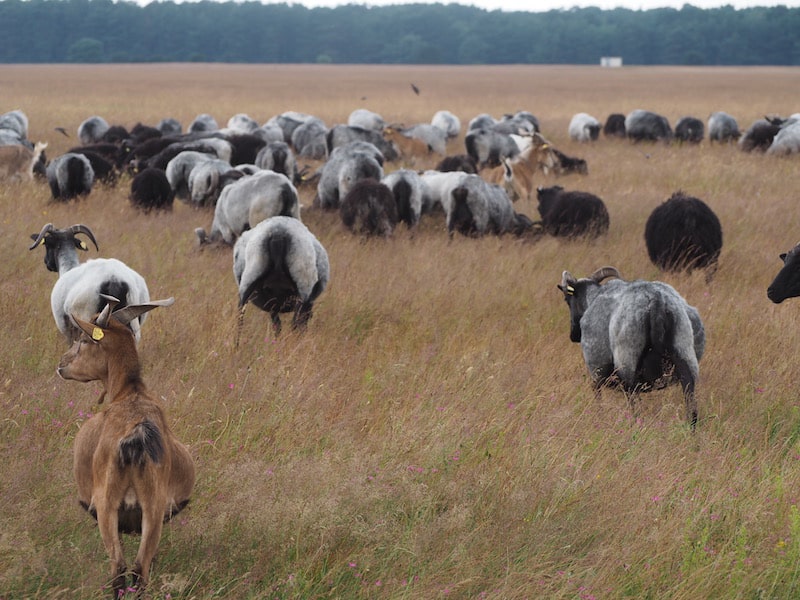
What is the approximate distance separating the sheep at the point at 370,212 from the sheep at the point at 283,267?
4.43m

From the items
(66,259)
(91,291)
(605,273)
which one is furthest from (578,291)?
(66,259)

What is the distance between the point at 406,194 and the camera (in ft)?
46.0

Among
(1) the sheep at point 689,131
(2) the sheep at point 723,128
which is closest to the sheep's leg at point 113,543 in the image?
(1) the sheep at point 689,131

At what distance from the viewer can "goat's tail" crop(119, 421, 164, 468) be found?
383 centimetres

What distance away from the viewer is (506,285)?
10.6 m

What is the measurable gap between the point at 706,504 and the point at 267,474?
7.74 feet

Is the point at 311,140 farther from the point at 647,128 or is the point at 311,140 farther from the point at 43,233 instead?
the point at 43,233

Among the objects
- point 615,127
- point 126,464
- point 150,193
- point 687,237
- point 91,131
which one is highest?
point 126,464

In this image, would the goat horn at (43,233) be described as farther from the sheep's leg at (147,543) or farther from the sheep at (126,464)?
the sheep's leg at (147,543)

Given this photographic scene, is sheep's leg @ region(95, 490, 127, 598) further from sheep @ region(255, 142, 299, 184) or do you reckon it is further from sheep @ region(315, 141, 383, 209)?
sheep @ region(255, 142, 299, 184)

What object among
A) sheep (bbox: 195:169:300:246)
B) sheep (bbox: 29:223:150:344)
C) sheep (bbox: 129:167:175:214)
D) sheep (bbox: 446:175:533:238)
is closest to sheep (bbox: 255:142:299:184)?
sheep (bbox: 129:167:175:214)

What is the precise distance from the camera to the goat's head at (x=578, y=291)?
293 inches

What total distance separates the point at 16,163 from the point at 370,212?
7.78 meters

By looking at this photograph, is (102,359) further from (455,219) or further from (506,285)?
(455,219)
